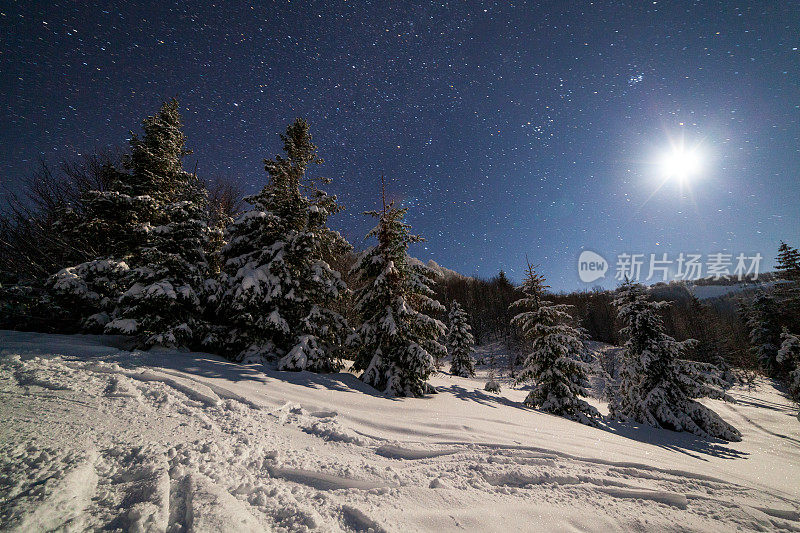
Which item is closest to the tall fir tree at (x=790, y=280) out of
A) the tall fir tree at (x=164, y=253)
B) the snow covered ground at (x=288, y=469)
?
the snow covered ground at (x=288, y=469)

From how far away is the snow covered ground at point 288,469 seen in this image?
229 cm

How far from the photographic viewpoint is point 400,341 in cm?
902

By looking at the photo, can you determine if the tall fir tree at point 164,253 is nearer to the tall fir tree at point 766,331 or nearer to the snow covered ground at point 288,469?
the snow covered ground at point 288,469

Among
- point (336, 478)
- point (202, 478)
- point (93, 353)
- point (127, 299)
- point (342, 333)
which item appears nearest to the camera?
point (202, 478)

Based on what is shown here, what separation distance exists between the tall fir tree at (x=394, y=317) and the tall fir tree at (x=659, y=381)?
37.1 ft

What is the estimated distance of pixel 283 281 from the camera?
29.8ft

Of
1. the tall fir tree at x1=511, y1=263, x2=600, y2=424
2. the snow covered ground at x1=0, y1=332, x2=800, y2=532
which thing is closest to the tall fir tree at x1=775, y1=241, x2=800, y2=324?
the tall fir tree at x1=511, y1=263, x2=600, y2=424

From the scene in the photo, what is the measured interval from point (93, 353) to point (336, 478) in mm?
8077

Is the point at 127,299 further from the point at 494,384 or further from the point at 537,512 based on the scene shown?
the point at 494,384

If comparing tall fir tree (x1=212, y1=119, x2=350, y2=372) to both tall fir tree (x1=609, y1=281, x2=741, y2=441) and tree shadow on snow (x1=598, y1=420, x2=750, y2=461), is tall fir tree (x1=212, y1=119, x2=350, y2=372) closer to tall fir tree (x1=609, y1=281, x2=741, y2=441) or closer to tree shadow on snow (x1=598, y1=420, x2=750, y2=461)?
tree shadow on snow (x1=598, y1=420, x2=750, y2=461)

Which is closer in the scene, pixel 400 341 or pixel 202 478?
pixel 202 478

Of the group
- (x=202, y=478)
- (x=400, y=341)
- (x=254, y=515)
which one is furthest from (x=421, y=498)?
(x=400, y=341)

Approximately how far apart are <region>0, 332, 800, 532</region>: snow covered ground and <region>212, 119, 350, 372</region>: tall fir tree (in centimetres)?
279

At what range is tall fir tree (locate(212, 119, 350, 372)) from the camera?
8.54m
